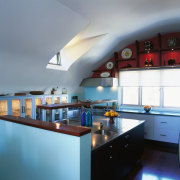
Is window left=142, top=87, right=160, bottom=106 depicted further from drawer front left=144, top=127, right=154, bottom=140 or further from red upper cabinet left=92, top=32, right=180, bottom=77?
drawer front left=144, top=127, right=154, bottom=140

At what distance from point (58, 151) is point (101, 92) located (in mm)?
4437

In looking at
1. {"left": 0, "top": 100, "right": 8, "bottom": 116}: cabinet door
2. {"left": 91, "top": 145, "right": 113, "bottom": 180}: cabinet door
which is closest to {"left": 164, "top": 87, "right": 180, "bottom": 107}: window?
{"left": 91, "top": 145, "right": 113, "bottom": 180}: cabinet door

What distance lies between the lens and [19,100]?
4.16m

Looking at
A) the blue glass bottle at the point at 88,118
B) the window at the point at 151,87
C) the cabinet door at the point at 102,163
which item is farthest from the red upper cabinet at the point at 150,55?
the cabinet door at the point at 102,163

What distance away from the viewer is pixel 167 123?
14.5 feet

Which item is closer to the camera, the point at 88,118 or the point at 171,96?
the point at 88,118

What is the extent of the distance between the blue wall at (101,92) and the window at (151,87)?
0.28 m

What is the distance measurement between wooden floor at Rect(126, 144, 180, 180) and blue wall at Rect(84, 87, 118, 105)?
7.04 feet

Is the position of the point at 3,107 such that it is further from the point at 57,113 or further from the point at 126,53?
the point at 126,53

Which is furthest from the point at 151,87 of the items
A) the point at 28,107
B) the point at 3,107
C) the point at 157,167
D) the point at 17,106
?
the point at 3,107

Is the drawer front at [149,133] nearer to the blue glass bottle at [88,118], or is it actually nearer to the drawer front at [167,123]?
the drawer front at [167,123]

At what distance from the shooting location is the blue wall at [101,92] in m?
5.77

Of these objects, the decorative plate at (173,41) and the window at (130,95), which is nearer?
the decorative plate at (173,41)

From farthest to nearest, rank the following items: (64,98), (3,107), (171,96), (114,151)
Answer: (64,98)
(171,96)
(3,107)
(114,151)
